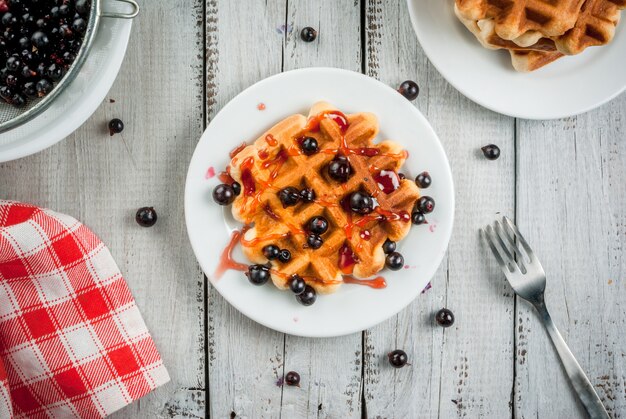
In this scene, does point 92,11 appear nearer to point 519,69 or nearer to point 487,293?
point 519,69

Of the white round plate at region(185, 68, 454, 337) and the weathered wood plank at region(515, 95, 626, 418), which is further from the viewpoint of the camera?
the weathered wood plank at region(515, 95, 626, 418)

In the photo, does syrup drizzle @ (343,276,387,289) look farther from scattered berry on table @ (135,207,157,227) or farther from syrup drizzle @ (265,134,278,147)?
scattered berry on table @ (135,207,157,227)

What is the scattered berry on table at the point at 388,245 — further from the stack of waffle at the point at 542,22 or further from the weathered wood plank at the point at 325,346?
the stack of waffle at the point at 542,22

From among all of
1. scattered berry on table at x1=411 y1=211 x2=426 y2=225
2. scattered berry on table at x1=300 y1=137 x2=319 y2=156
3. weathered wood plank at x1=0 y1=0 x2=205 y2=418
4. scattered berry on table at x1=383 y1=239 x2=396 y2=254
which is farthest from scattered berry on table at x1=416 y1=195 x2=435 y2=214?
weathered wood plank at x1=0 y1=0 x2=205 y2=418

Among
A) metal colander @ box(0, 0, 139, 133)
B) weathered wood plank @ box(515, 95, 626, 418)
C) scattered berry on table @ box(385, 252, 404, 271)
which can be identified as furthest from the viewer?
weathered wood plank @ box(515, 95, 626, 418)

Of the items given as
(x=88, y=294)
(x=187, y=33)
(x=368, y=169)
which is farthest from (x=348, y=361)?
(x=187, y=33)

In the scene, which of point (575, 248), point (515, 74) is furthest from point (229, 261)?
point (575, 248)
